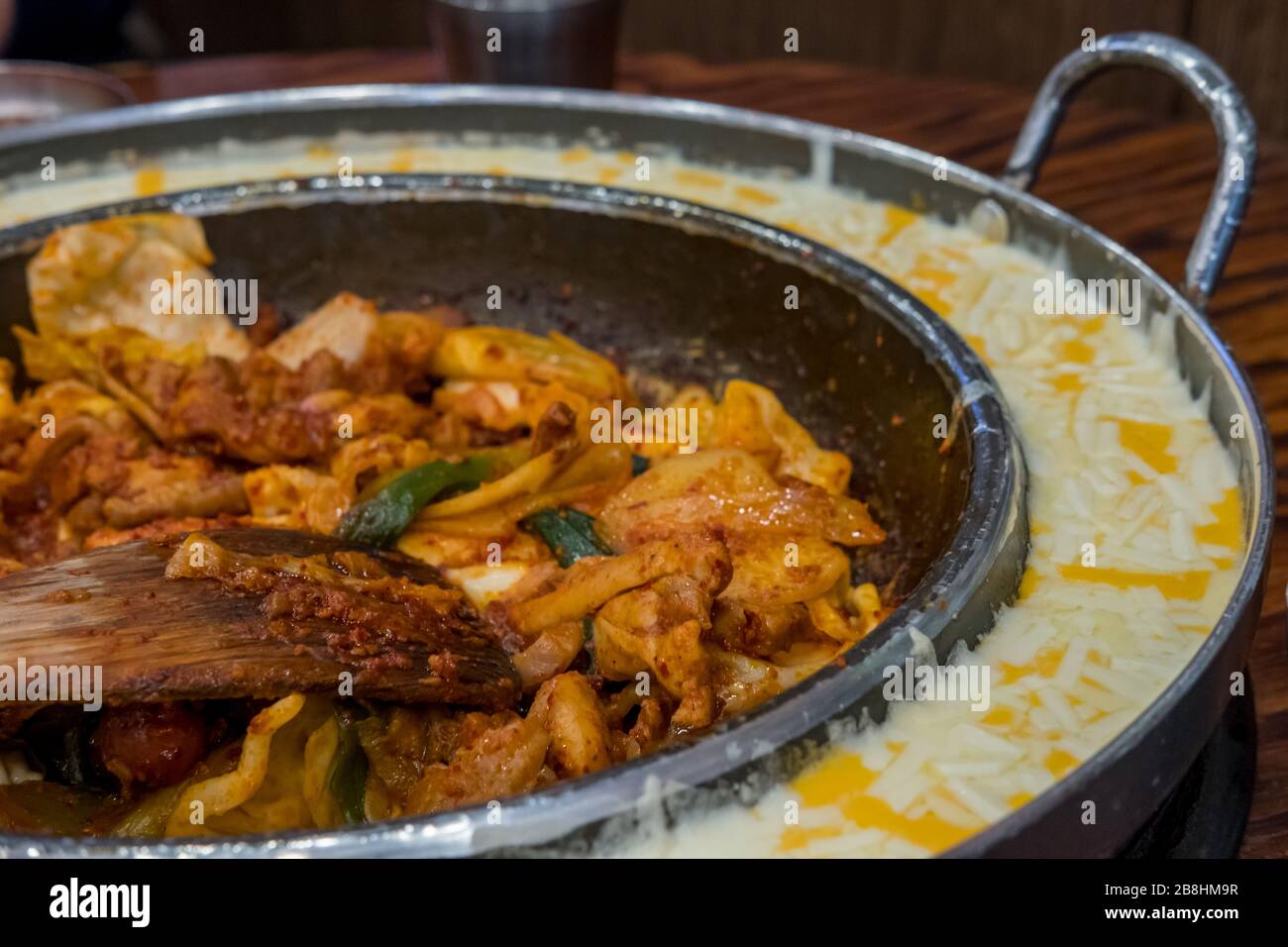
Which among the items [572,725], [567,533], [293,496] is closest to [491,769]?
[572,725]

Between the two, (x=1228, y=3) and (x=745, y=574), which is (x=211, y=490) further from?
(x=1228, y=3)

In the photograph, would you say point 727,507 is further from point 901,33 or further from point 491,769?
point 901,33

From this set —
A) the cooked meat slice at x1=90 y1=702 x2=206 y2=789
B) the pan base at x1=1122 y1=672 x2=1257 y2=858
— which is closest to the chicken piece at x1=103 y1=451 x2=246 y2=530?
the cooked meat slice at x1=90 y1=702 x2=206 y2=789

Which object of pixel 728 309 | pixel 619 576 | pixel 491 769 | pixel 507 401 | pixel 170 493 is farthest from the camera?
pixel 728 309

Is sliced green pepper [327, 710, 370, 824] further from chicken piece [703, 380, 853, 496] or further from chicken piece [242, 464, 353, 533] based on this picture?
chicken piece [703, 380, 853, 496]

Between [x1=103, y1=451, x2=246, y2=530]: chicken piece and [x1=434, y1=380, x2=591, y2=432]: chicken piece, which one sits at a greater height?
[x1=434, y1=380, x2=591, y2=432]: chicken piece

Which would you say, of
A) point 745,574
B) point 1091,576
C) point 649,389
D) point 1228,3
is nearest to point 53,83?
point 649,389

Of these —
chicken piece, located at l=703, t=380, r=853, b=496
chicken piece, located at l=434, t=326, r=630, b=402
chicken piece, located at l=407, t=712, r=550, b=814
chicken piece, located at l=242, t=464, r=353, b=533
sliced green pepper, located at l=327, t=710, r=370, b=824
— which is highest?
chicken piece, located at l=434, t=326, r=630, b=402

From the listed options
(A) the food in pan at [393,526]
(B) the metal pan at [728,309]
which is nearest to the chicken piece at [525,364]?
(A) the food in pan at [393,526]
